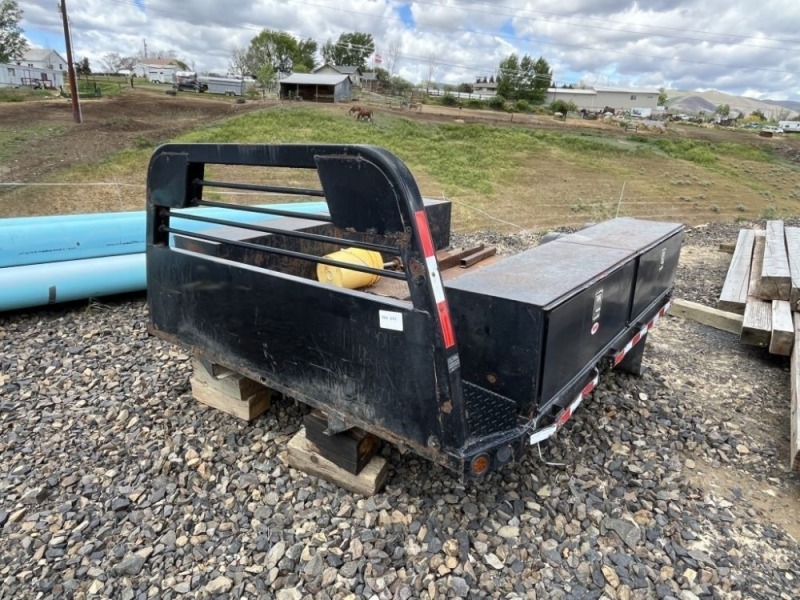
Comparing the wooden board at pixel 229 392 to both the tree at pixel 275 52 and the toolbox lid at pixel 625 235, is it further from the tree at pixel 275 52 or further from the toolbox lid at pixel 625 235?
the tree at pixel 275 52

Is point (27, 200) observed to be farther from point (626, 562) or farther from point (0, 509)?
point (626, 562)

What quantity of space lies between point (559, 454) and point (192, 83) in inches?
2580

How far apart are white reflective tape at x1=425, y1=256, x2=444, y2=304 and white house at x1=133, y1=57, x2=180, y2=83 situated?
98699 millimetres

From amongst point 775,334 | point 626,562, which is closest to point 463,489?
point 626,562

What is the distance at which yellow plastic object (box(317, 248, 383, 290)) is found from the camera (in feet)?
10.6

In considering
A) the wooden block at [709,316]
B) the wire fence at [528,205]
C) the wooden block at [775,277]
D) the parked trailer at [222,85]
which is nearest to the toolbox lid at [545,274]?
the wooden block at [709,316]

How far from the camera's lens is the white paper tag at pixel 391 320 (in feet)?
6.59

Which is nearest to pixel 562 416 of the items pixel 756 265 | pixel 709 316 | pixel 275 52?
pixel 709 316

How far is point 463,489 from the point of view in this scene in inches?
106

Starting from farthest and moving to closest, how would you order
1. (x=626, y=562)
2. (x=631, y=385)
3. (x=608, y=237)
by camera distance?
(x=631, y=385) < (x=608, y=237) < (x=626, y=562)

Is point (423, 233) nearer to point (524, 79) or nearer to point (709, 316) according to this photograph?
point (709, 316)

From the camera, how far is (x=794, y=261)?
241 inches

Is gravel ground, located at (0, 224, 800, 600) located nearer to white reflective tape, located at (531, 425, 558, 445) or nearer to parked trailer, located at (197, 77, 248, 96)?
white reflective tape, located at (531, 425, 558, 445)

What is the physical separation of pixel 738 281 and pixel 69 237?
7.89 meters
